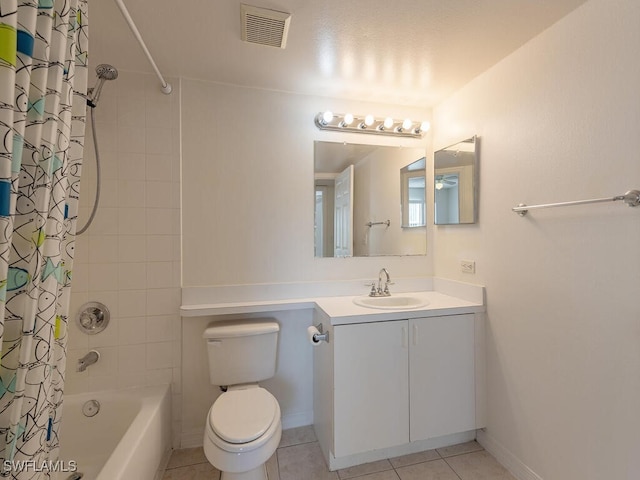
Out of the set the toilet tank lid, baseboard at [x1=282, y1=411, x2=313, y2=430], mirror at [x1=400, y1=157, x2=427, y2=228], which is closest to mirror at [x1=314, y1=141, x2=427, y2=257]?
mirror at [x1=400, y1=157, x2=427, y2=228]

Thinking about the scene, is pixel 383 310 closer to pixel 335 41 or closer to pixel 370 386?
pixel 370 386

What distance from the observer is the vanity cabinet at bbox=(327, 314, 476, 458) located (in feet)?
5.14

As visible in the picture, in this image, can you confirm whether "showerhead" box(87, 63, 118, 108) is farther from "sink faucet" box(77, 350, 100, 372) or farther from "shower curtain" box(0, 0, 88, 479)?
"sink faucet" box(77, 350, 100, 372)

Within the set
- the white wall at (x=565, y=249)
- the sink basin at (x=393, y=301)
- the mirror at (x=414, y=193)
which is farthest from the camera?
the mirror at (x=414, y=193)

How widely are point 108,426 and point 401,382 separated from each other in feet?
5.42

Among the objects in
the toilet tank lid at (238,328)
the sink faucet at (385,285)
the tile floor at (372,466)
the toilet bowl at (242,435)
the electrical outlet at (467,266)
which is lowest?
the tile floor at (372,466)

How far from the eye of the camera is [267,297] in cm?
194

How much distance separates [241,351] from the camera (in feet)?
5.66

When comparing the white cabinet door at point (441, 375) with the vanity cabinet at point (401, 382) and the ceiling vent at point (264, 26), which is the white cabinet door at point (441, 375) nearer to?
the vanity cabinet at point (401, 382)

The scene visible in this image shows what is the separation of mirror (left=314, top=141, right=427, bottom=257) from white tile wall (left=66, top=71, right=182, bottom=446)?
37.5 inches

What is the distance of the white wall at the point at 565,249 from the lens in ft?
3.70

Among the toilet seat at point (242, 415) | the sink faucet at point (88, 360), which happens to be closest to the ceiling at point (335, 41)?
the sink faucet at point (88, 360)

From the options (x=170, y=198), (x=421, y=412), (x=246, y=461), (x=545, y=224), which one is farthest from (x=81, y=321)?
(x=545, y=224)

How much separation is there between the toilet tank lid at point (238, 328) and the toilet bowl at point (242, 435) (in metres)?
0.33
